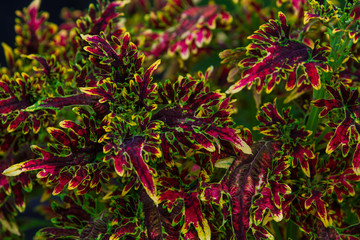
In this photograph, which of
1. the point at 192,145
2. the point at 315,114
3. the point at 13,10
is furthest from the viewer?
the point at 13,10

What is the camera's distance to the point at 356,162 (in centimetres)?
62

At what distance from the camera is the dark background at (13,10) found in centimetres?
271

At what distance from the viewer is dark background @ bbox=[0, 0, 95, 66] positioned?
2.71 m

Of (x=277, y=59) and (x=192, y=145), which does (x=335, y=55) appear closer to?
(x=277, y=59)

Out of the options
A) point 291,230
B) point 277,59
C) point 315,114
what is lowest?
point 291,230

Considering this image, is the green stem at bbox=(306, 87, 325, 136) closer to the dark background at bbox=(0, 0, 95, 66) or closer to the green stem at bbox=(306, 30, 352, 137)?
the green stem at bbox=(306, 30, 352, 137)

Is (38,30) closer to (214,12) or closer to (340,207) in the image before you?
(214,12)

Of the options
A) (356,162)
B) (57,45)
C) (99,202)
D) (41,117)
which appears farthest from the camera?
(57,45)

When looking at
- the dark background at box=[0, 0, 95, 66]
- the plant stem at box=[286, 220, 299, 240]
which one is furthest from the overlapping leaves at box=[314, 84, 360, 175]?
the dark background at box=[0, 0, 95, 66]

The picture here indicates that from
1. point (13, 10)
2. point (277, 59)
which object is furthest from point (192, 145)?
point (13, 10)

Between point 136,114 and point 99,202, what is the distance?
0.28 meters

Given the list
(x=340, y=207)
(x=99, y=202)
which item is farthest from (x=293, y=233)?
(x=99, y=202)

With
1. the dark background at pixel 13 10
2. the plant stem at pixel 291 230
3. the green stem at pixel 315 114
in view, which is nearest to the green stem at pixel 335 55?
the green stem at pixel 315 114

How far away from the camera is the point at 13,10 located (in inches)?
106
